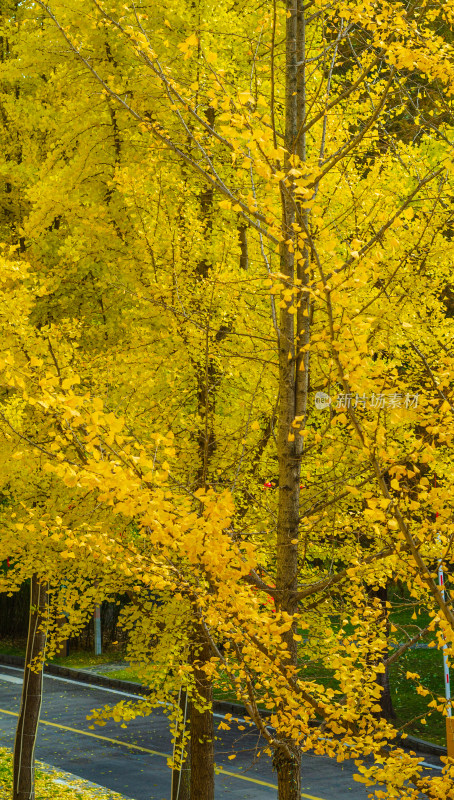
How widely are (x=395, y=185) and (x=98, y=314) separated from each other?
3911 millimetres

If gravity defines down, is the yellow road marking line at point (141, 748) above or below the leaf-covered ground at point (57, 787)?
below

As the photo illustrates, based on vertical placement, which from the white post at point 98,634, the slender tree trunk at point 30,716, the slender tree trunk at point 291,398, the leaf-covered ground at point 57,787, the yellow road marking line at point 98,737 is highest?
the slender tree trunk at point 291,398

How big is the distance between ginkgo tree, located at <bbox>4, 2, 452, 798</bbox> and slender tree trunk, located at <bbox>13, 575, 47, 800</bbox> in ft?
12.3

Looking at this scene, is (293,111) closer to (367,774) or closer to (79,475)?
(79,475)

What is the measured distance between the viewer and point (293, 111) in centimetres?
477

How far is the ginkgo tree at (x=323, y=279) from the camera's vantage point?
10.6 ft

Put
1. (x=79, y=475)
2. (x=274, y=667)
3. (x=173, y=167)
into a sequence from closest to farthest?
1. (x=79, y=475)
2. (x=274, y=667)
3. (x=173, y=167)

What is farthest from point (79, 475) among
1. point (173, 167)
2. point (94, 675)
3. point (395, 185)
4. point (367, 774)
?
point (94, 675)

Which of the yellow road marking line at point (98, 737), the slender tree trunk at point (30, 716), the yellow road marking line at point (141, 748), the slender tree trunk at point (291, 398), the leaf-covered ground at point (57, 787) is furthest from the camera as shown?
the yellow road marking line at point (98, 737)

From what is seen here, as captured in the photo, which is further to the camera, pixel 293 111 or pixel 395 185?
pixel 395 185

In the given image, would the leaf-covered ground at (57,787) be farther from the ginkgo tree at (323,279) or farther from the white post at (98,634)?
the white post at (98,634)

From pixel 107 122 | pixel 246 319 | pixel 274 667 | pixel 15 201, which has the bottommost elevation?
pixel 274 667

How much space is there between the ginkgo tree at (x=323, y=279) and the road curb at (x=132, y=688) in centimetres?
532

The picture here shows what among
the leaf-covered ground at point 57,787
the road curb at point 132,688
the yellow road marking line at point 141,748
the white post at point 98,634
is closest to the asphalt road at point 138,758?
the yellow road marking line at point 141,748
